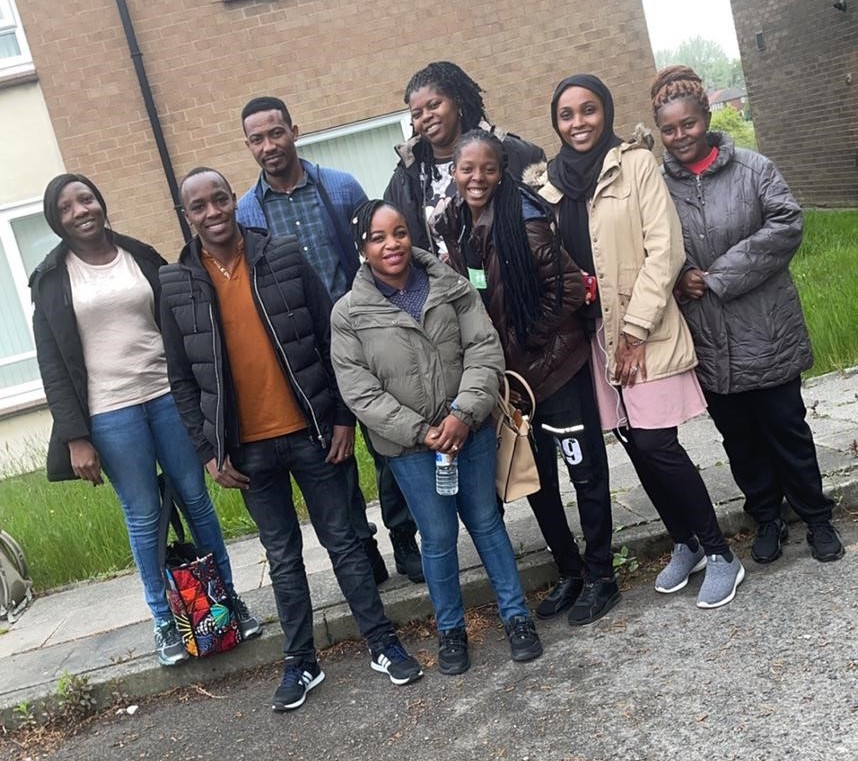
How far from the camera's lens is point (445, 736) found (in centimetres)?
338

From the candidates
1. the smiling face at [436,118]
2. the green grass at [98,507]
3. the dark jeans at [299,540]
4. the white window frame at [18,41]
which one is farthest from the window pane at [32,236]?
the dark jeans at [299,540]

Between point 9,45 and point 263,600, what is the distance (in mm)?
7290

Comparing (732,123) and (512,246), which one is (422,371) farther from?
(732,123)

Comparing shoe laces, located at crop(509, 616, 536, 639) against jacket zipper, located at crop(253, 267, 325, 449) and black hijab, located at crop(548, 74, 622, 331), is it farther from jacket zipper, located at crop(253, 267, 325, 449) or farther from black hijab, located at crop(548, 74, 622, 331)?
black hijab, located at crop(548, 74, 622, 331)

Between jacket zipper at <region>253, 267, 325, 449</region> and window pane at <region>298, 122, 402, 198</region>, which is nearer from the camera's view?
jacket zipper at <region>253, 267, 325, 449</region>

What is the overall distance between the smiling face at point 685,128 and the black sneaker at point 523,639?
6.80ft

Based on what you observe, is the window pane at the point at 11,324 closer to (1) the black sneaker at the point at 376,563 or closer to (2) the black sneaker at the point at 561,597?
(1) the black sneaker at the point at 376,563

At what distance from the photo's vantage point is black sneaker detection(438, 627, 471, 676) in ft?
12.6

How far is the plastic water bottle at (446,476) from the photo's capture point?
3.65 m

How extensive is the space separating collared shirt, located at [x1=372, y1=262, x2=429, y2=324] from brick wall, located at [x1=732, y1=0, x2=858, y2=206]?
12536 mm

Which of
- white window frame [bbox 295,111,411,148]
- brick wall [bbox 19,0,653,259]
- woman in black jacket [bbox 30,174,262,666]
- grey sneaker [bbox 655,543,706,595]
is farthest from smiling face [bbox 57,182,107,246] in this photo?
white window frame [bbox 295,111,411,148]

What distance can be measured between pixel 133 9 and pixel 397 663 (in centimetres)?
778

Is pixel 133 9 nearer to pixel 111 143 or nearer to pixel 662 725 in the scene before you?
pixel 111 143

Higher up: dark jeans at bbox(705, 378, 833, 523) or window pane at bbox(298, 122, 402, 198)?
window pane at bbox(298, 122, 402, 198)
